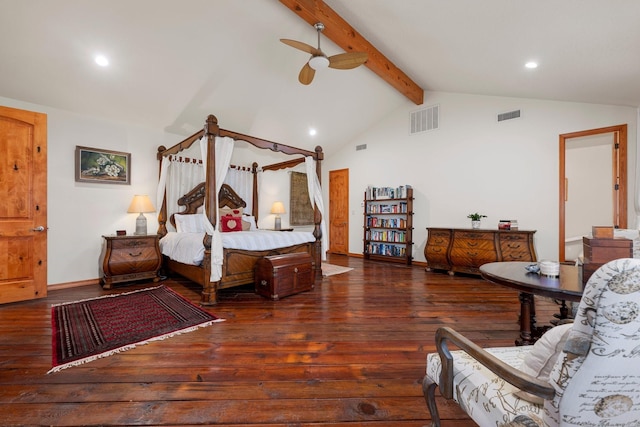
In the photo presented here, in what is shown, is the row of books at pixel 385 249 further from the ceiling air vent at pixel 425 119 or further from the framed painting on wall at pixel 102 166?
the framed painting on wall at pixel 102 166

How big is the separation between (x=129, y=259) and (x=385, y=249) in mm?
4802

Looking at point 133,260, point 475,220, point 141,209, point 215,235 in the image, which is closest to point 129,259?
point 133,260

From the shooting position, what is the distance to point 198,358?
2.11 m

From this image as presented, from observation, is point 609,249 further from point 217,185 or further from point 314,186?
point 217,185

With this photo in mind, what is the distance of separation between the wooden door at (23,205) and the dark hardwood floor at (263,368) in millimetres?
287

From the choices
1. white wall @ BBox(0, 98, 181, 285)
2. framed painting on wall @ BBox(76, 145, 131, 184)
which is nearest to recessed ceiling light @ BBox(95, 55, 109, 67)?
white wall @ BBox(0, 98, 181, 285)

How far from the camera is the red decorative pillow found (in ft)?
16.4

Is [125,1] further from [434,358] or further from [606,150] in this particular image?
[606,150]

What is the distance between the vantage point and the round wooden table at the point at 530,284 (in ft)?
5.73

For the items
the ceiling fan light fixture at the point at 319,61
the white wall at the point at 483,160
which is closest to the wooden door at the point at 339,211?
the white wall at the point at 483,160

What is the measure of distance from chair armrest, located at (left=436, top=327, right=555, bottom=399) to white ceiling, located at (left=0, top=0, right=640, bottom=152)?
290cm

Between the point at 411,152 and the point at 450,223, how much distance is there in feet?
5.69

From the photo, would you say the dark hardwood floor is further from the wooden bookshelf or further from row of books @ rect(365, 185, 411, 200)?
row of books @ rect(365, 185, 411, 200)

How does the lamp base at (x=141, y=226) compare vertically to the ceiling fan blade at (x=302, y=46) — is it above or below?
below
